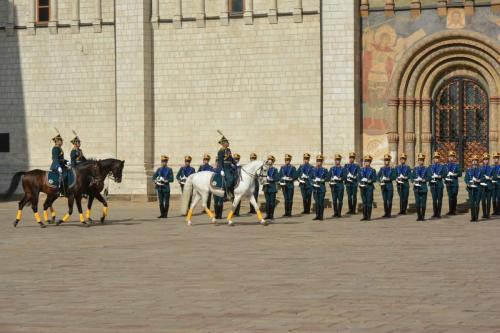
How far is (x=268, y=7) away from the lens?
34.2m

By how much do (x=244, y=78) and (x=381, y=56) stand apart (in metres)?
4.48

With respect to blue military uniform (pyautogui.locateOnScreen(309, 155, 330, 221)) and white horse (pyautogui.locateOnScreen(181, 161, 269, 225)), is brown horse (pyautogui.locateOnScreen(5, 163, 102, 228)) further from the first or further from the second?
blue military uniform (pyautogui.locateOnScreen(309, 155, 330, 221))

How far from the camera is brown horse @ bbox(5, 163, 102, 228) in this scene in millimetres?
24283

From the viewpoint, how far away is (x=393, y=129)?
33062mm

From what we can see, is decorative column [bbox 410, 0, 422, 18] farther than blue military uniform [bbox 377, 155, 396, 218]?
Yes

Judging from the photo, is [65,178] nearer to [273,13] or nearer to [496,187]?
[496,187]

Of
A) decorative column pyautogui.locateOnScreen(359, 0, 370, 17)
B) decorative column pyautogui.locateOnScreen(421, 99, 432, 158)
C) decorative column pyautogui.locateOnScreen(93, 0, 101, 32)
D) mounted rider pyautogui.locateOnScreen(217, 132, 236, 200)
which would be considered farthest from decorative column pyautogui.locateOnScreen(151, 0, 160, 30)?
mounted rider pyautogui.locateOnScreen(217, 132, 236, 200)

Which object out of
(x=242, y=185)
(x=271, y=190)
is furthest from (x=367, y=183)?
(x=242, y=185)

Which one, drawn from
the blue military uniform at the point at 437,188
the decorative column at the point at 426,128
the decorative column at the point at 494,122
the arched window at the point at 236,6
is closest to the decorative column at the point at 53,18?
the arched window at the point at 236,6

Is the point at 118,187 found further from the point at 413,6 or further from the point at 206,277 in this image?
the point at 206,277

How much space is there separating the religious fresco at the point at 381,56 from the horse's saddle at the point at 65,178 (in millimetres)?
11650

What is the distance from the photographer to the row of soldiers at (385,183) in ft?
85.9

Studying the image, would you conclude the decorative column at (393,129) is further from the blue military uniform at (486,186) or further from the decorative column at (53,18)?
the decorative column at (53,18)

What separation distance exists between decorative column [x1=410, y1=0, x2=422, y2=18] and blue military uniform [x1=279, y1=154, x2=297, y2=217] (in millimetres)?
7452
